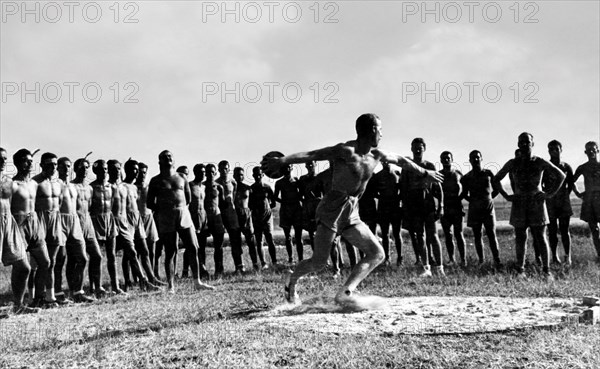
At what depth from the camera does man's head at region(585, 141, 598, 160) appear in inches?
413

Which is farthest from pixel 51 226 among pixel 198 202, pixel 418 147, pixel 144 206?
pixel 418 147

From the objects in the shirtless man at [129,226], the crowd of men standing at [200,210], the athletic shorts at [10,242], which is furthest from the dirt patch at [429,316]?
the shirtless man at [129,226]

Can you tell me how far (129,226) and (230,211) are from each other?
7.64 feet

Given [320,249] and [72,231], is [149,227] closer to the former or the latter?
[72,231]

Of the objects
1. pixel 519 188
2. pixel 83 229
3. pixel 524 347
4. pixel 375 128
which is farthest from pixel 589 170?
pixel 83 229

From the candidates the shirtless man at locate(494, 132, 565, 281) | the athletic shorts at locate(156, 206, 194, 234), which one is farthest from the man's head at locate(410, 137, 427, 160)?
the athletic shorts at locate(156, 206, 194, 234)

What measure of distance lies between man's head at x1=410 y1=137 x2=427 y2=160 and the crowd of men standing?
0.06 ft

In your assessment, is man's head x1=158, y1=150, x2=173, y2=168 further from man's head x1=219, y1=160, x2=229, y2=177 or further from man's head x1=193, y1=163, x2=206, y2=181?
man's head x1=219, y1=160, x2=229, y2=177

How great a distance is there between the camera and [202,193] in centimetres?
1149

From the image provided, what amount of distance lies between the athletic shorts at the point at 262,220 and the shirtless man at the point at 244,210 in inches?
4.1

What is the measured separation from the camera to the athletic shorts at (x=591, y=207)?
10.5 metres

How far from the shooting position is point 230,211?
11867mm

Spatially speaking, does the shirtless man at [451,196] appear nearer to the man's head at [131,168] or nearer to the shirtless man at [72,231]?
the man's head at [131,168]

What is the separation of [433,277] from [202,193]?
4.53 m
